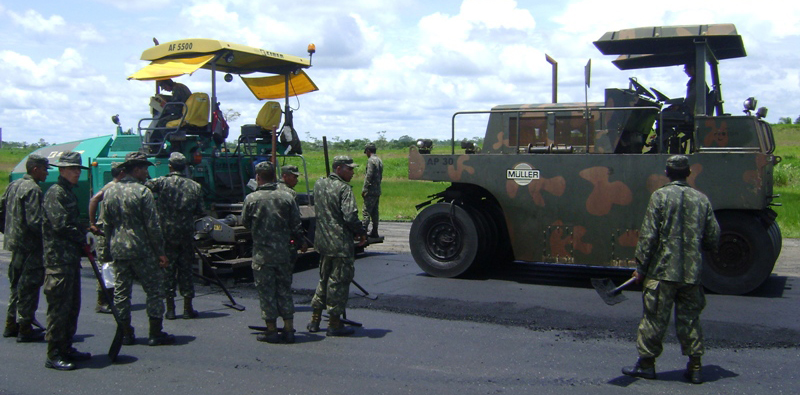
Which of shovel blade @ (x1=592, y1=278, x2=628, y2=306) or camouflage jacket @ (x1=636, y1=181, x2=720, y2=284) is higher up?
camouflage jacket @ (x1=636, y1=181, x2=720, y2=284)

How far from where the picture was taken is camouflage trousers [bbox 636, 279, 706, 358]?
551 cm

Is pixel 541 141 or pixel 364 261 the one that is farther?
pixel 364 261

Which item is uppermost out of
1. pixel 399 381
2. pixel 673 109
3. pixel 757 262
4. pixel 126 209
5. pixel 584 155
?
pixel 673 109

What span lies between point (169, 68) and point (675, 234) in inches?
265

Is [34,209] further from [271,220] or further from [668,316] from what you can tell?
[668,316]

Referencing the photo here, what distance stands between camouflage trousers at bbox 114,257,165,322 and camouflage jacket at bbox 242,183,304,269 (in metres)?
0.87

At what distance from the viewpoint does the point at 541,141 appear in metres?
9.87

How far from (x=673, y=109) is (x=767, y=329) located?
3.44 m

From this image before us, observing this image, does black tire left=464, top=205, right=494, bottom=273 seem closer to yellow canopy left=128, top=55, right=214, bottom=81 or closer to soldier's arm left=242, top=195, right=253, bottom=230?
soldier's arm left=242, top=195, right=253, bottom=230

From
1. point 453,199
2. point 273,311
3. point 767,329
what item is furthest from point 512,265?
point 273,311

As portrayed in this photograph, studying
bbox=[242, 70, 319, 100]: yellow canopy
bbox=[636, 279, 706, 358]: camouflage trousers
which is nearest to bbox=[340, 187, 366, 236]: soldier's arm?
bbox=[636, 279, 706, 358]: camouflage trousers

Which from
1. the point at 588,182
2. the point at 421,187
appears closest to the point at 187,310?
the point at 588,182

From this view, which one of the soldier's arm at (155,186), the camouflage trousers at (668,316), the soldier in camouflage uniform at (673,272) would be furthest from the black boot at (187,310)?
the camouflage trousers at (668,316)

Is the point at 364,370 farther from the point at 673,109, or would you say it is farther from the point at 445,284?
the point at 673,109
